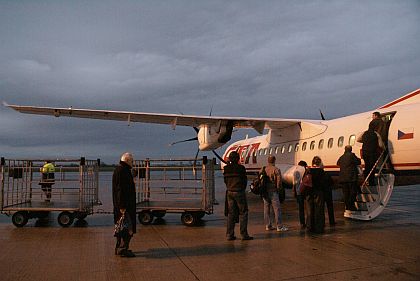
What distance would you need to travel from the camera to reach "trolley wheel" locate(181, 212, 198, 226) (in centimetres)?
995

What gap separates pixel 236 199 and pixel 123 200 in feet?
8.30

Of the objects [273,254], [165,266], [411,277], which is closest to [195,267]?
[165,266]

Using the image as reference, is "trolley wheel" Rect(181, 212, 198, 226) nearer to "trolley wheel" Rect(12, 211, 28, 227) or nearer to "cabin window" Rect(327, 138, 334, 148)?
"trolley wheel" Rect(12, 211, 28, 227)

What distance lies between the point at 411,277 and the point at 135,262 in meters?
4.22

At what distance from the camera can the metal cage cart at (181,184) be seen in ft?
32.6

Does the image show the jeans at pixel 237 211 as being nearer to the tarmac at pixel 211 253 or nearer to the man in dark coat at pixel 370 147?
the tarmac at pixel 211 253

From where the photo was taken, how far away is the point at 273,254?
22.1ft

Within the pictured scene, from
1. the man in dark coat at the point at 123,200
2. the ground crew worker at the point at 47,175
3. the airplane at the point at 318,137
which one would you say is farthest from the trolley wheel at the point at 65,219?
the airplane at the point at 318,137

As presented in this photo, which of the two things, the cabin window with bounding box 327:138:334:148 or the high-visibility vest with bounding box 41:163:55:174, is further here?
the cabin window with bounding box 327:138:334:148

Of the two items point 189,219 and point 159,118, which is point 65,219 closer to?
point 189,219

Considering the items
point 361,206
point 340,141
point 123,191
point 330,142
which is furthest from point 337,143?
point 123,191

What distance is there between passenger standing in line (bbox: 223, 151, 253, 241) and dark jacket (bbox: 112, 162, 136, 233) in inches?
87.0

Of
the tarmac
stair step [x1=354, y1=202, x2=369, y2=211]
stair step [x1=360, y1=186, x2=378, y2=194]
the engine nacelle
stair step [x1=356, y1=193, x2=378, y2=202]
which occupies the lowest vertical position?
the tarmac

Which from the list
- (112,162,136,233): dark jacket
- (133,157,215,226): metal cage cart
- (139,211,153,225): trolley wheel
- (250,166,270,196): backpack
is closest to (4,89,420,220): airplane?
(250,166,270,196): backpack
